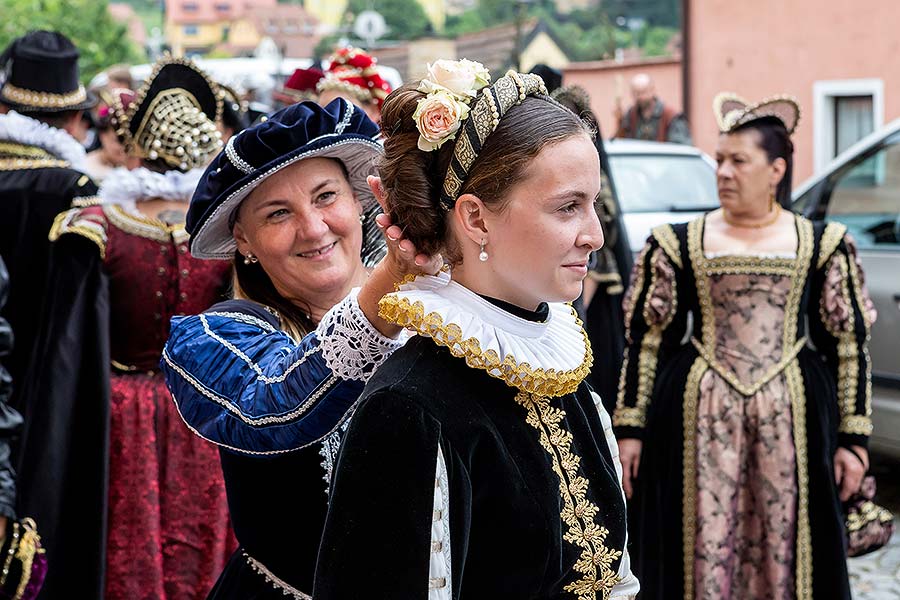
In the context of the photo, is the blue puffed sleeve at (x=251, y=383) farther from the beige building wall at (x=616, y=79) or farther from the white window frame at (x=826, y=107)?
the beige building wall at (x=616, y=79)

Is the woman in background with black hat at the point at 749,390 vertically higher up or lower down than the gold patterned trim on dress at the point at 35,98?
lower down

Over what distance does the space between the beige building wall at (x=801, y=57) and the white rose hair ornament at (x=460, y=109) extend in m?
12.8

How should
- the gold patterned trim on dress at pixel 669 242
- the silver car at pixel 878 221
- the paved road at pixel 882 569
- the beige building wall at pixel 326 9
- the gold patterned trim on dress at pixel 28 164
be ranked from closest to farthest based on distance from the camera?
the gold patterned trim on dress at pixel 669 242
the gold patterned trim on dress at pixel 28 164
the paved road at pixel 882 569
the silver car at pixel 878 221
the beige building wall at pixel 326 9

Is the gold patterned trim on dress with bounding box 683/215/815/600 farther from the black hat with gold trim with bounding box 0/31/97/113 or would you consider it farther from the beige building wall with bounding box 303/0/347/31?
the beige building wall with bounding box 303/0/347/31

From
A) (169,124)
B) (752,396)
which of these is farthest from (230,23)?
(752,396)

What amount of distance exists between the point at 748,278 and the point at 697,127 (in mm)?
13105

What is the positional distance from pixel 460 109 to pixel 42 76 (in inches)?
154

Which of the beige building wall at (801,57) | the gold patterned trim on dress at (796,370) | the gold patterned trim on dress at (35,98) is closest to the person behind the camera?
the gold patterned trim on dress at (796,370)

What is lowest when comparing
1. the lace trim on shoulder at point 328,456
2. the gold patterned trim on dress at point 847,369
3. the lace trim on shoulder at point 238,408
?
the gold patterned trim on dress at point 847,369

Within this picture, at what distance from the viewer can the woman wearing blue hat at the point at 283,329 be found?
6.08 feet

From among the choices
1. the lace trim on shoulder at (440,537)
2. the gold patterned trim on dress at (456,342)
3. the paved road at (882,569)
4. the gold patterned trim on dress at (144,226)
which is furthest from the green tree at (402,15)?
the lace trim on shoulder at (440,537)

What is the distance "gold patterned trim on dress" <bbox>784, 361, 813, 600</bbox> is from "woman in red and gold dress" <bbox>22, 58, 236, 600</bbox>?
1.90 metres

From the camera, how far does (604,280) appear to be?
5523 mm

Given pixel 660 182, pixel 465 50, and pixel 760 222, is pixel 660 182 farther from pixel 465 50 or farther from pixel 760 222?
pixel 465 50
